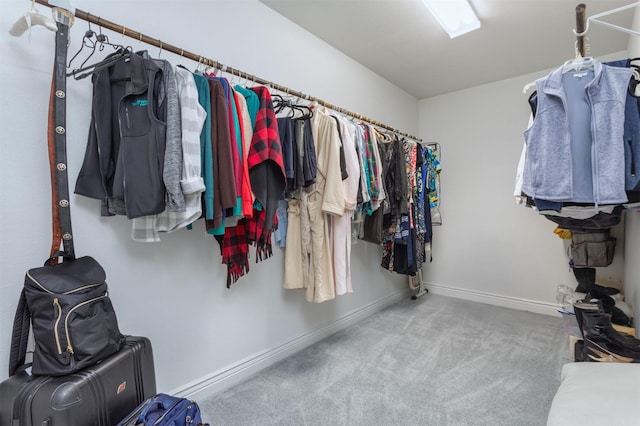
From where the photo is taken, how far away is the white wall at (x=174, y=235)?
3.69 ft

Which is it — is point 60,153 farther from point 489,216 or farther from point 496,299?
point 496,299

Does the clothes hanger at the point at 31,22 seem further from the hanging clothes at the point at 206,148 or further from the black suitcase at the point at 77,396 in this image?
the black suitcase at the point at 77,396

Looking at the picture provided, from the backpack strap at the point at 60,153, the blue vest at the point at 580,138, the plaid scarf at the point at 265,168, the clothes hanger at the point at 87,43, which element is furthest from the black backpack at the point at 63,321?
the blue vest at the point at 580,138

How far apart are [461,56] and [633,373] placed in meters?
2.61

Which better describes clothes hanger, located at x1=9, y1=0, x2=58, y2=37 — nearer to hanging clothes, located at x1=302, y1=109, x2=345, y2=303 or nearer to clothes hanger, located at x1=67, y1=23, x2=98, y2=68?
clothes hanger, located at x1=67, y1=23, x2=98, y2=68

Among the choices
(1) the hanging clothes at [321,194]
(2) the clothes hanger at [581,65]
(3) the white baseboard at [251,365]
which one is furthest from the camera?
(1) the hanging clothes at [321,194]

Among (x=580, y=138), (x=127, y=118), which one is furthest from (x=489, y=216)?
(x=127, y=118)

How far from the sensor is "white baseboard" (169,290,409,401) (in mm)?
1648

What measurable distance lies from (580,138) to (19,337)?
2.15m

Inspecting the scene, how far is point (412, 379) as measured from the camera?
1875 millimetres

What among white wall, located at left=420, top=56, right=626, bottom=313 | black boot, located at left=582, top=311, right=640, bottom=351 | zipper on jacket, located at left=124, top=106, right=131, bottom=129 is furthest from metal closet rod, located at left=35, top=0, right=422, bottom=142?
white wall, located at left=420, top=56, right=626, bottom=313

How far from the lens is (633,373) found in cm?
98

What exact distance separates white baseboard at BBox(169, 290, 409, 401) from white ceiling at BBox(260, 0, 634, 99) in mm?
2362

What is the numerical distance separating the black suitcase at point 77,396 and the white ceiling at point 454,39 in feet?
7.15
